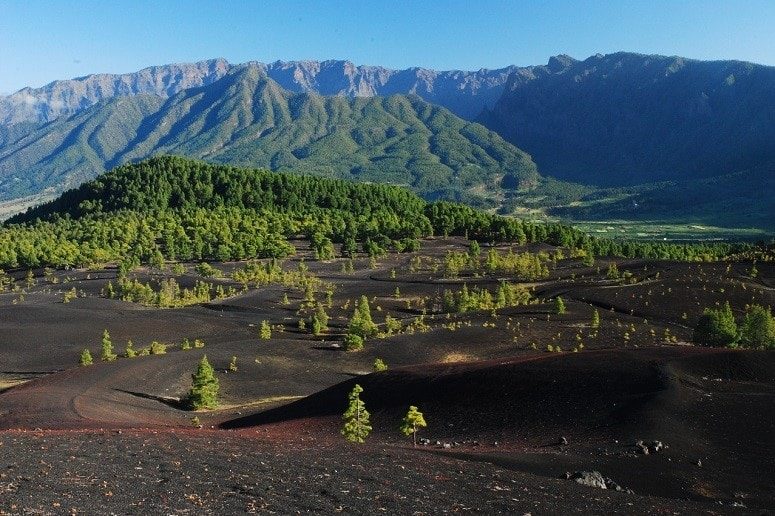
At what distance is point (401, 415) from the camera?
132 ft

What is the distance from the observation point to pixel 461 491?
20.9 meters

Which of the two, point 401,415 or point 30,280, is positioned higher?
point 30,280

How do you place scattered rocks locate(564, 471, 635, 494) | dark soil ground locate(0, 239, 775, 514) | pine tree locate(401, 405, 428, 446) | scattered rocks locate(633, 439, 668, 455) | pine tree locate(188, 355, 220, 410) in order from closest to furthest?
dark soil ground locate(0, 239, 775, 514) → scattered rocks locate(564, 471, 635, 494) → scattered rocks locate(633, 439, 668, 455) → pine tree locate(401, 405, 428, 446) → pine tree locate(188, 355, 220, 410)

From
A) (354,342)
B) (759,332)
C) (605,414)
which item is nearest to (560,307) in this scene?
(759,332)

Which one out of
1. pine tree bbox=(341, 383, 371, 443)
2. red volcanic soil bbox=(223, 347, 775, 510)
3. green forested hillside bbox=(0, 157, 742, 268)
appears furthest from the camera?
green forested hillside bbox=(0, 157, 742, 268)

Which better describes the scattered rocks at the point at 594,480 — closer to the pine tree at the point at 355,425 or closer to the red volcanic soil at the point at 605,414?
the red volcanic soil at the point at 605,414

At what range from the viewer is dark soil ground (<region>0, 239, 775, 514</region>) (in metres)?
19.8

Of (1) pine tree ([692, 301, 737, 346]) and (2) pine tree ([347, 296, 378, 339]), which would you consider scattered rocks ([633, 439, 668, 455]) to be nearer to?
(1) pine tree ([692, 301, 737, 346])

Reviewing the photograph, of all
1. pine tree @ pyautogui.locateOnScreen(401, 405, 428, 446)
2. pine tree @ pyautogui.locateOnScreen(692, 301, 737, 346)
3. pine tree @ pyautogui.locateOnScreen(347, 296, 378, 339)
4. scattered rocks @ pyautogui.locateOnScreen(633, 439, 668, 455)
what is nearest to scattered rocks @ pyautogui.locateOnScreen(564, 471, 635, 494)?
scattered rocks @ pyautogui.locateOnScreen(633, 439, 668, 455)

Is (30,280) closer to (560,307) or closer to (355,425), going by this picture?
(560,307)

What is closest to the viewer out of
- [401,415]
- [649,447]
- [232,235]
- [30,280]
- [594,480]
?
[594,480]

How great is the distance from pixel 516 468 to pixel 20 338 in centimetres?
7579

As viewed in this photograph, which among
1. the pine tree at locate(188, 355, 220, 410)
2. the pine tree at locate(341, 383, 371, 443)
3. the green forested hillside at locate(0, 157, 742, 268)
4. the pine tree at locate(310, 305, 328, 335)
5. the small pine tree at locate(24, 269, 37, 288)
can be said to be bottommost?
the pine tree at locate(310, 305, 328, 335)

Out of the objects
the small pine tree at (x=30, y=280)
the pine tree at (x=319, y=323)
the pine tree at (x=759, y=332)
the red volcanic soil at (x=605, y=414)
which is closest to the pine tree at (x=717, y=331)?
the pine tree at (x=759, y=332)
